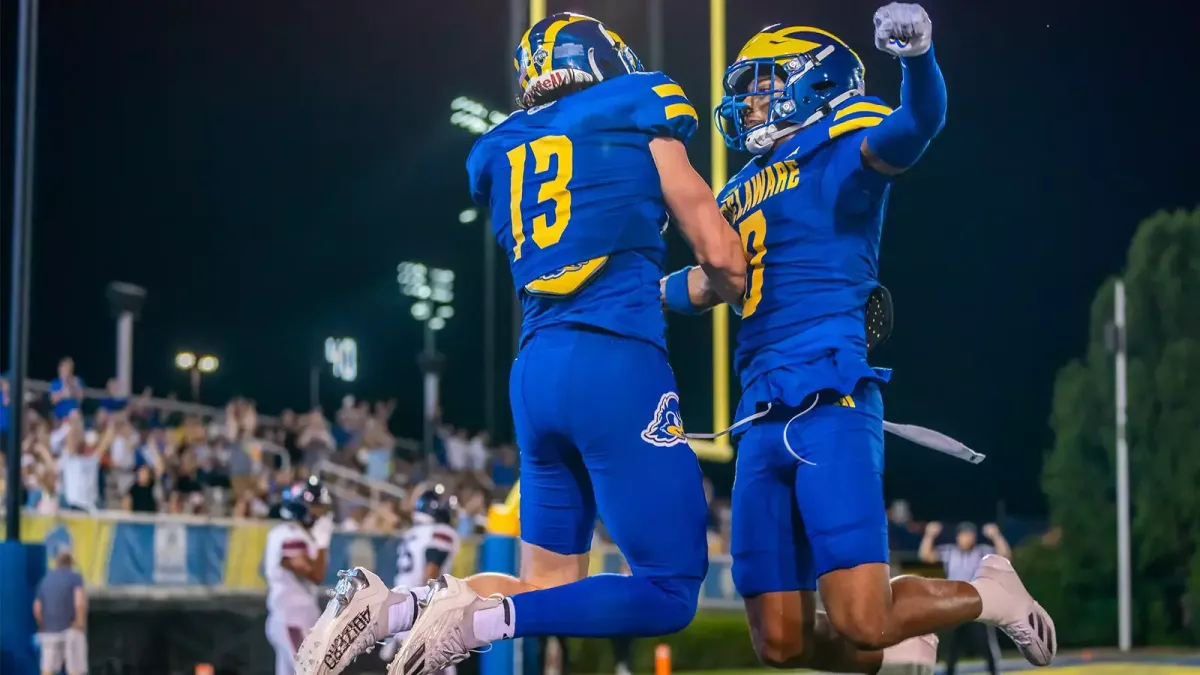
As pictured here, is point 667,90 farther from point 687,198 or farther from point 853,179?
point 853,179

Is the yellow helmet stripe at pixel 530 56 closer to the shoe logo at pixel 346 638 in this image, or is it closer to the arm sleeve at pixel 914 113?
the arm sleeve at pixel 914 113

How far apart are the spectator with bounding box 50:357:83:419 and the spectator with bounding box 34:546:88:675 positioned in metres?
2.65

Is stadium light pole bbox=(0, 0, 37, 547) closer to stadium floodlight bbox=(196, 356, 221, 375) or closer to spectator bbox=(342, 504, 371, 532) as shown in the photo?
spectator bbox=(342, 504, 371, 532)

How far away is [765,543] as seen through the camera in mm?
4023

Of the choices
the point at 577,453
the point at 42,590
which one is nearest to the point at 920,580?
the point at 577,453

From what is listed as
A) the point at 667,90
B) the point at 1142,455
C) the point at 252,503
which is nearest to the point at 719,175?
the point at 252,503

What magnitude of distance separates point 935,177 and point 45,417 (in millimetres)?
12394

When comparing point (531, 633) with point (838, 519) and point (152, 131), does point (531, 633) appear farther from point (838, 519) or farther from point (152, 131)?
point (152, 131)

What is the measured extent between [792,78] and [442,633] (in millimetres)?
1849

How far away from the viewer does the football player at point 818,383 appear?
12.6 feet

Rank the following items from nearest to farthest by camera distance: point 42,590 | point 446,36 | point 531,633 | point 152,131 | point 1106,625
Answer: point 531,633 → point 42,590 → point 1106,625 → point 152,131 → point 446,36

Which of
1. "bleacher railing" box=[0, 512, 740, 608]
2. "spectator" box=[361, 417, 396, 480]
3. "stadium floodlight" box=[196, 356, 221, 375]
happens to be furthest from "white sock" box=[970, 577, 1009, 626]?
"stadium floodlight" box=[196, 356, 221, 375]

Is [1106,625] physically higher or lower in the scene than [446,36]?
lower

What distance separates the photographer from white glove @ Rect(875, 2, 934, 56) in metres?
3.49
